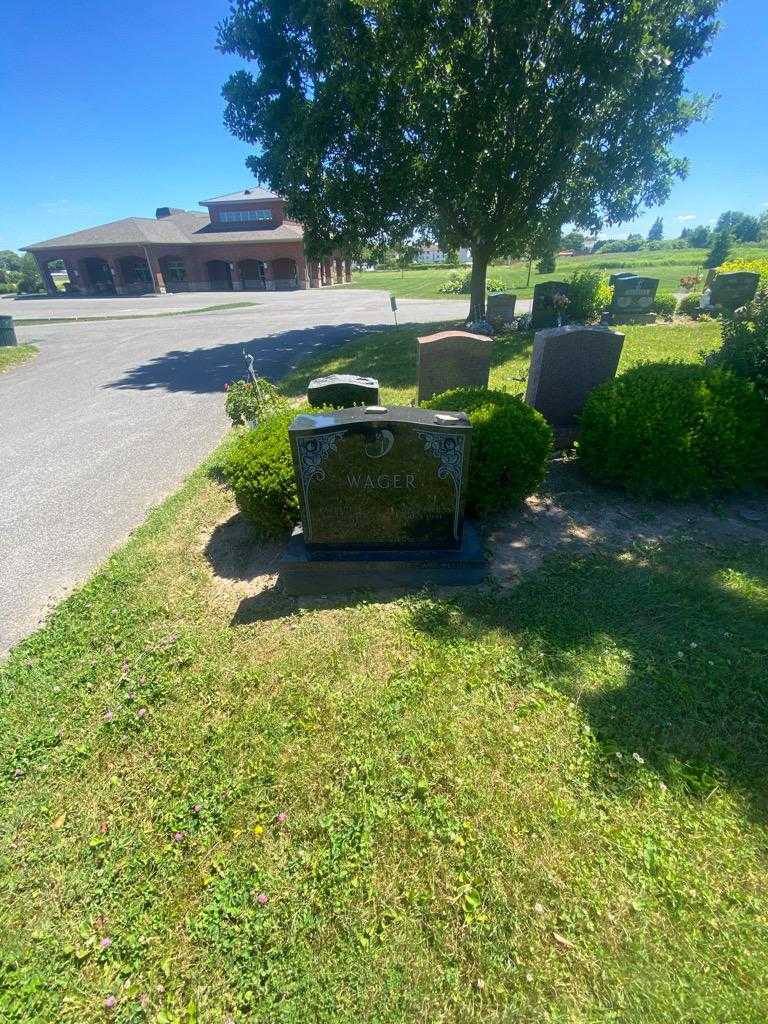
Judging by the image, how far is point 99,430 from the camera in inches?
361

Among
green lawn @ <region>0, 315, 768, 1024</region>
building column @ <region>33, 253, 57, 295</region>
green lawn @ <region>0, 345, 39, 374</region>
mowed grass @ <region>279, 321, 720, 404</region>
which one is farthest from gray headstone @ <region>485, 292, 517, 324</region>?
building column @ <region>33, 253, 57, 295</region>

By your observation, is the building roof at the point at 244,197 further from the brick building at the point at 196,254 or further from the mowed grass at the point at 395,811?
the mowed grass at the point at 395,811

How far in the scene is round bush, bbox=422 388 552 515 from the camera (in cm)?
488

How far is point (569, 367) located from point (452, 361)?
64.1 inches

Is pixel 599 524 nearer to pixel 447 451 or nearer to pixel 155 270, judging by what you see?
pixel 447 451

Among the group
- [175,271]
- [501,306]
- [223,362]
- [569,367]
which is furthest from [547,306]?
[175,271]

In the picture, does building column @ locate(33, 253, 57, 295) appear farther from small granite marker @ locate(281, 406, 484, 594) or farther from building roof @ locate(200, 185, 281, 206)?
small granite marker @ locate(281, 406, 484, 594)

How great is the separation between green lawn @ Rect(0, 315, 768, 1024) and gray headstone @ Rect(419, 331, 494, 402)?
158 inches

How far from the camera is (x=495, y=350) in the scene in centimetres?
1381

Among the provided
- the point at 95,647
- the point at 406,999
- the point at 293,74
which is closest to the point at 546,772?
the point at 406,999

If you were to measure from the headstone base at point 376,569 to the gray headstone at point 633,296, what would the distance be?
1594cm

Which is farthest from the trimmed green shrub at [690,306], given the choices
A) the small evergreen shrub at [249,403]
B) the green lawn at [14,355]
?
the green lawn at [14,355]

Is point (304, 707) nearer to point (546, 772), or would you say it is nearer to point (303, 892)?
point (303, 892)

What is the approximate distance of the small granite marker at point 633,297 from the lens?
53.6 feet
